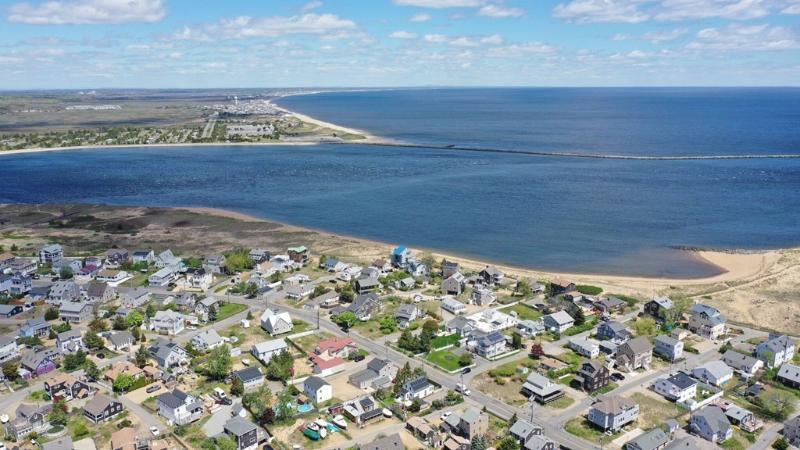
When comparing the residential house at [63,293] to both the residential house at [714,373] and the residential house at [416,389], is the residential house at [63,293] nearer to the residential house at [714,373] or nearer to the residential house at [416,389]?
the residential house at [416,389]

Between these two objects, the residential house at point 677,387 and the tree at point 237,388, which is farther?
the tree at point 237,388

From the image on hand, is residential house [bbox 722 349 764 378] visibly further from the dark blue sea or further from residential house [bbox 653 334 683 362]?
the dark blue sea

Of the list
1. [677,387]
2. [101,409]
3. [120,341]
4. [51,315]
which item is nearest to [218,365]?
[101,409]

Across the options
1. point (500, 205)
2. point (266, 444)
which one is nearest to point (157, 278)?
point (266, 444)

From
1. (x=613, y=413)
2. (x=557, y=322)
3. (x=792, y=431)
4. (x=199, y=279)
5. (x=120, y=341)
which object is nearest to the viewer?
(x=792, y=431)

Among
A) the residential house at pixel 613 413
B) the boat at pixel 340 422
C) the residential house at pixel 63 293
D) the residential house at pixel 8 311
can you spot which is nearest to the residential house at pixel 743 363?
the residential house at pixel 613 413

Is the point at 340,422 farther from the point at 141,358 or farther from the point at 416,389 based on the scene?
the point at 141,358
